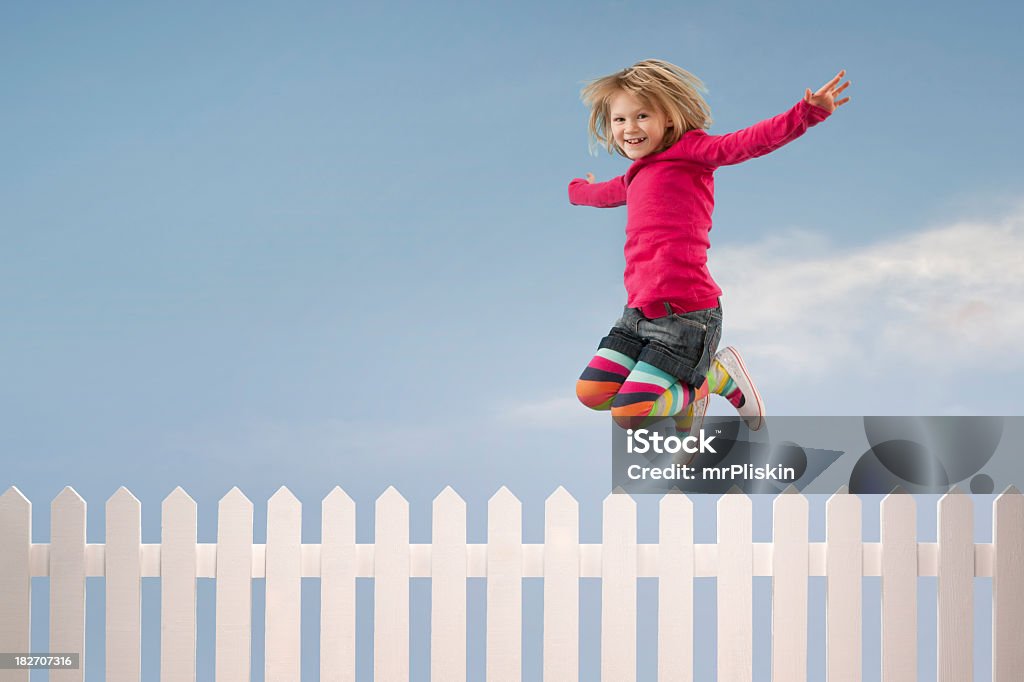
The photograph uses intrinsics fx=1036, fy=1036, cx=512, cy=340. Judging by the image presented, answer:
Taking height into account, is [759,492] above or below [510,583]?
above

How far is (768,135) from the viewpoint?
3.19m

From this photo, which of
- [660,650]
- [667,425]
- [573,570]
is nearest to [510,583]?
[573,570]

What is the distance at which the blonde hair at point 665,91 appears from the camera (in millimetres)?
3404

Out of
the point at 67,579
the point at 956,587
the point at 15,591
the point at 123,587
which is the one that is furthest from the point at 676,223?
the point at 15,591

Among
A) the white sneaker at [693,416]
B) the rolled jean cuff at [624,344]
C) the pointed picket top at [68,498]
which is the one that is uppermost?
the rolled jean cuff at [624,344]

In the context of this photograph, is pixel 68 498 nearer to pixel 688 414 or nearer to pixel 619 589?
pixel 619 589

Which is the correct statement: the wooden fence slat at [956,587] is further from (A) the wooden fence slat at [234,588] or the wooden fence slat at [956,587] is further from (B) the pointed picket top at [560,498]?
(A) the wooden fence slat at [234,588]

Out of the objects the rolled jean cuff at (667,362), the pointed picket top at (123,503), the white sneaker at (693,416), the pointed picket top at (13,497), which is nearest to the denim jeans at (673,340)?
the rolled jean cuff at (667,362)

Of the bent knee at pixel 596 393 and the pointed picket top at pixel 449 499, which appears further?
the pointed picket top at pixel 449 499

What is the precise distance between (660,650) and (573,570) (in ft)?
1.37

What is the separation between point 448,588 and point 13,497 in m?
1.63

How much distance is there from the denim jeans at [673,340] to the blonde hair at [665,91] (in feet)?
1.88

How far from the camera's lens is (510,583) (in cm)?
370

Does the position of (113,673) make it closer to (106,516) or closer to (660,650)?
(106,516)
